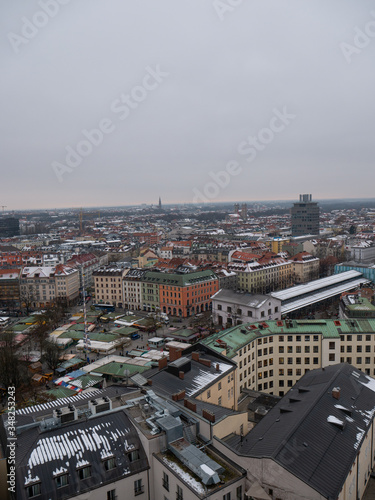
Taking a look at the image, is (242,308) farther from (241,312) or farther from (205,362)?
(205,362)

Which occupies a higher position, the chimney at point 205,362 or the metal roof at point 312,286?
the chimney at point 205,362

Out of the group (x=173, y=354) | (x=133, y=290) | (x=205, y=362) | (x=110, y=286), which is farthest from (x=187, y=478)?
(x=110, y=286)

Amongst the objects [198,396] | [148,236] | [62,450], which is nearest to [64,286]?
[198,396]

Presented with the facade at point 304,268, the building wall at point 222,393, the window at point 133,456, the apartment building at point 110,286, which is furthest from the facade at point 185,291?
the window at point 133,456

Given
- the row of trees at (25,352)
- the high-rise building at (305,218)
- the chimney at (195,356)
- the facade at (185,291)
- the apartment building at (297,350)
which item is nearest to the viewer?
the chimney at (195,356)

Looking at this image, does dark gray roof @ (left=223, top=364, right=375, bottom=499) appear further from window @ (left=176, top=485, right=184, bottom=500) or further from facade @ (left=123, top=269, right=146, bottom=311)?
facade @ (left=123, top=269, right=146, bottom=311)

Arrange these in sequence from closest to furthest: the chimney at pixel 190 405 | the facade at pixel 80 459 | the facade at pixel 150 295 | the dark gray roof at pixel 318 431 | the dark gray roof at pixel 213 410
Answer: the facade at pixel 80 459
the dark gray roof at pixel 318 431
the dark gray roof at pixel 213 410
the chimney at pixel 190 405
the facade at pixel 150 295

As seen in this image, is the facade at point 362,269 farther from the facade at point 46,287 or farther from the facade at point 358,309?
the facade at point 46,287
